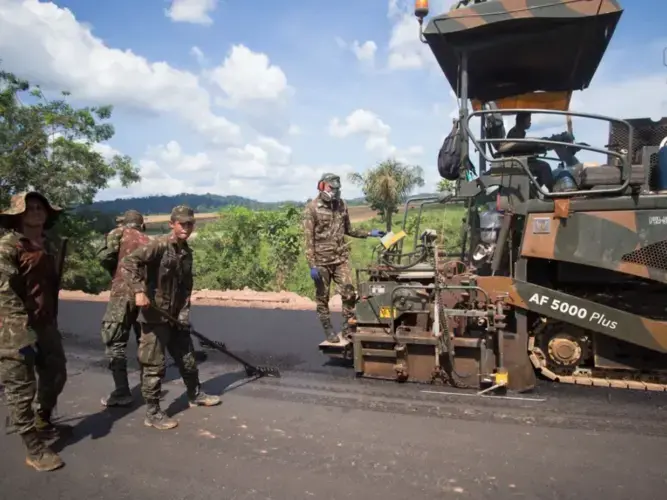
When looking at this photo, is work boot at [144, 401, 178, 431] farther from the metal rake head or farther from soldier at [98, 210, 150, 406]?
the metal rake head

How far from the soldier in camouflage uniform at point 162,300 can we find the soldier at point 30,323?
21.6 inches

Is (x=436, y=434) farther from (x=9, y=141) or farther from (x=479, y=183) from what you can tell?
(x=9, y=141)

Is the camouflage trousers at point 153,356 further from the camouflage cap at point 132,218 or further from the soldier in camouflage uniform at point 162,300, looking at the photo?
the camouflage cap at point 132,218

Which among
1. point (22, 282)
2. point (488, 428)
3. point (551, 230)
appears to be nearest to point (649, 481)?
point (488, 428)

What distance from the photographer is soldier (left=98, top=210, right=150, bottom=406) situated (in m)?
4.69

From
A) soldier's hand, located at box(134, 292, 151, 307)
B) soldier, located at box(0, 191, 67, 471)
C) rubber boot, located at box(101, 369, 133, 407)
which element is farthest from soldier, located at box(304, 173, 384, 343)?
soldier, located at box(0, 191, 67, 471)

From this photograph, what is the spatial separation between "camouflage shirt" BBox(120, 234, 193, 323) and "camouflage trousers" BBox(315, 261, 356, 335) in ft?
5.49

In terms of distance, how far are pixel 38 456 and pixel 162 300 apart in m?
1.33

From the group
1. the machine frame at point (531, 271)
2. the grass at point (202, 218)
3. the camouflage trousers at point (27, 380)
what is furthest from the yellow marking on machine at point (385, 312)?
the camouflage trousers at point (27, 380)

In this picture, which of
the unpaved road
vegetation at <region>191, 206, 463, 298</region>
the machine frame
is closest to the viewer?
the unpaved road

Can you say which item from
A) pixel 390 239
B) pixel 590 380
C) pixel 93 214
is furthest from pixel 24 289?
pixel 93 214

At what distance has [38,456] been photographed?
344 cm

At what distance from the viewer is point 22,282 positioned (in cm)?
358

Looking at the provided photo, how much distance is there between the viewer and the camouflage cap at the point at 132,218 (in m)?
5.03
